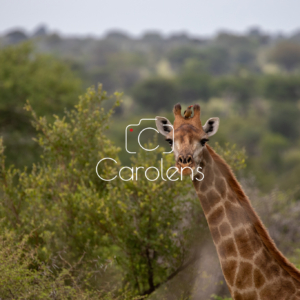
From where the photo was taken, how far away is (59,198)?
9.63 m

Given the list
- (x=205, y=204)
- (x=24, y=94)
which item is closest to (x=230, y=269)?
(x=205, y=204)

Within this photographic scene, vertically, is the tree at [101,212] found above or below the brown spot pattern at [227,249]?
above

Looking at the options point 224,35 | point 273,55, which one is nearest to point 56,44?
point 224,35

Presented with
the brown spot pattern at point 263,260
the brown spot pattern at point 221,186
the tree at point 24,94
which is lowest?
the brown spot pattern at point 263,260

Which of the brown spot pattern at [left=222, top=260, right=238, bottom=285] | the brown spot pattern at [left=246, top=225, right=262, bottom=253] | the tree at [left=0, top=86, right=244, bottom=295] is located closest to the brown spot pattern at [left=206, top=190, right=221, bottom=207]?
the brown spot pattern at [left=246, top=225, right=262, bottom=253]

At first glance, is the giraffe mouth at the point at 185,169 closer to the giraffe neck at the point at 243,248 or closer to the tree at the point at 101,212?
the giraffe neck at the point at 243,248

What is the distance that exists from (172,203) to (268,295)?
380cm

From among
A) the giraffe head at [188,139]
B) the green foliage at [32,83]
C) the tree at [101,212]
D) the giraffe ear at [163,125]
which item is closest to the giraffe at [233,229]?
the giraffe head at [188,139]

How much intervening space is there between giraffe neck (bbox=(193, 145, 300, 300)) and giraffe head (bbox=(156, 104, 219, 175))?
22.0 inches

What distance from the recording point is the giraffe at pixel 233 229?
5637 millimetres

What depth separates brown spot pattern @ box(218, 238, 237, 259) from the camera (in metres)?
5.82

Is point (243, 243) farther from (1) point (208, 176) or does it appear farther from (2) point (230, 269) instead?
(1) point (208, 176)

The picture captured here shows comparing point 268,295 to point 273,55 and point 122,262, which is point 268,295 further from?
point 273,55

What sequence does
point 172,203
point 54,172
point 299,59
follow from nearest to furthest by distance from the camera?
point 172,203 → point 54,172 → point 299,59
